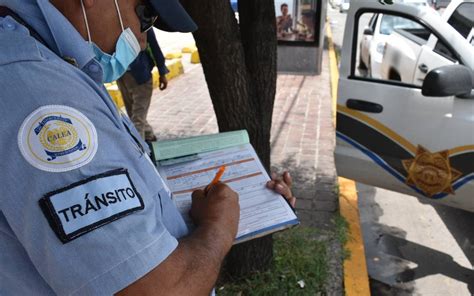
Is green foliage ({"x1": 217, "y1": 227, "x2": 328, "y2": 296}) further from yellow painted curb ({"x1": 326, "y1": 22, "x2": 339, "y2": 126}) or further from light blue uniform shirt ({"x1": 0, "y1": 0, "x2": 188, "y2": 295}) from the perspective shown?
yellow painted curb ({"x1": 326, "y1": 22, "x2": 339, "y2": 126})

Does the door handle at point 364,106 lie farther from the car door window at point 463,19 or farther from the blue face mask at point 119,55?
the blue face mask at point 119,55

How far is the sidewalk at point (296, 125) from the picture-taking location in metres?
3.98

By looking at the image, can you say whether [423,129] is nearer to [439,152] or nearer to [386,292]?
[439,152]

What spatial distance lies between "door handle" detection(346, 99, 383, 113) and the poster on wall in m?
5.34

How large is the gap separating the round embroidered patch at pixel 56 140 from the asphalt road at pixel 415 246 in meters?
2.73

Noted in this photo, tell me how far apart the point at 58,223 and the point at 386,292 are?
2765 millimetres

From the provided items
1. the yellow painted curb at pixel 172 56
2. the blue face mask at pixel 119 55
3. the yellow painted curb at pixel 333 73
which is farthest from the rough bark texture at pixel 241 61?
the yellow painted curb at pixel 172 56

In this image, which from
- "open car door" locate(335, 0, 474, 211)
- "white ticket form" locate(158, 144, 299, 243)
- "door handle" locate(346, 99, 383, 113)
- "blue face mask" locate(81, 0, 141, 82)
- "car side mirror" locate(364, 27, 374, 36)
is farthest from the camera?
"car side mirror" locate(364, 27, 374, 36)

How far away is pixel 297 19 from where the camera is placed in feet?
27.0

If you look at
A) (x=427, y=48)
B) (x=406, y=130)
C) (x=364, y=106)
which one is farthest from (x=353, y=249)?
(x=427, y=48)

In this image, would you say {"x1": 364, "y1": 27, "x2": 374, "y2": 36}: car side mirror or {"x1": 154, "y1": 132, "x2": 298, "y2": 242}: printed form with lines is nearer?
{"x1": 154, "y1": 132, "x2": 298, "y2": 242}: printed form with lines

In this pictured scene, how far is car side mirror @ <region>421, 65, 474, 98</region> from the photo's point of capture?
2582 millimetres

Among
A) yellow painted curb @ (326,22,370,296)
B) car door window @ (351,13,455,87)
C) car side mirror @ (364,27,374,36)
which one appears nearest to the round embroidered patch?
yellow painted curb @ (326,22,370,296)

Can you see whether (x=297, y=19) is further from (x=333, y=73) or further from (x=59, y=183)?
(x=59, y=183)
